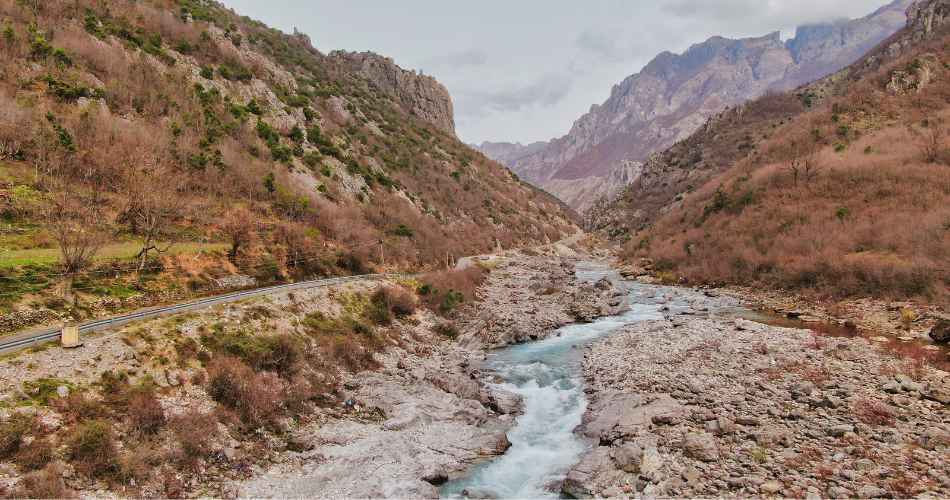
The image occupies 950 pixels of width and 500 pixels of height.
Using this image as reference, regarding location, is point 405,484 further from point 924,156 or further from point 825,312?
point 924,156

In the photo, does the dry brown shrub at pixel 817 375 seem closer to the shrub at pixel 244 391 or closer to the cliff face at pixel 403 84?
the shrub at pixel 244 391

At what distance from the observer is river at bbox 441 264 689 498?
14.9 metres

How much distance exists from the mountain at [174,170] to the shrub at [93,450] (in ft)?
34.9

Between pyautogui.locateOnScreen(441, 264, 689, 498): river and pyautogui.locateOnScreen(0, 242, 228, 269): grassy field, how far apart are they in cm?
2214

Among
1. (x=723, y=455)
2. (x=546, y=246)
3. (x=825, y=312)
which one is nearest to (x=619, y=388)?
(x=723, y=455)

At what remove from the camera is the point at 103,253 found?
25656mm

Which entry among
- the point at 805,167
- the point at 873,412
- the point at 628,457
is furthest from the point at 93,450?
the point at 805,167

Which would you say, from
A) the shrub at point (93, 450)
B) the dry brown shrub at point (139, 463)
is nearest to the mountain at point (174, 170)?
the shrub at point (93, 450)

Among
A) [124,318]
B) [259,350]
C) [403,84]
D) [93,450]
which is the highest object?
[403,84]

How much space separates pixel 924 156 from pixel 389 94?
129537mm

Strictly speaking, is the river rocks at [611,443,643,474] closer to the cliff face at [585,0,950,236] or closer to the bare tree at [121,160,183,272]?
the bare tree at [121,160,183,272]

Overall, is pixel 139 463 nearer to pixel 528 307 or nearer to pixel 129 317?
pixel 129 317

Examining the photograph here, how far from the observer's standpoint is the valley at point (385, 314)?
13.6 metres

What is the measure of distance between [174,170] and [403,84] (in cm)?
12987
